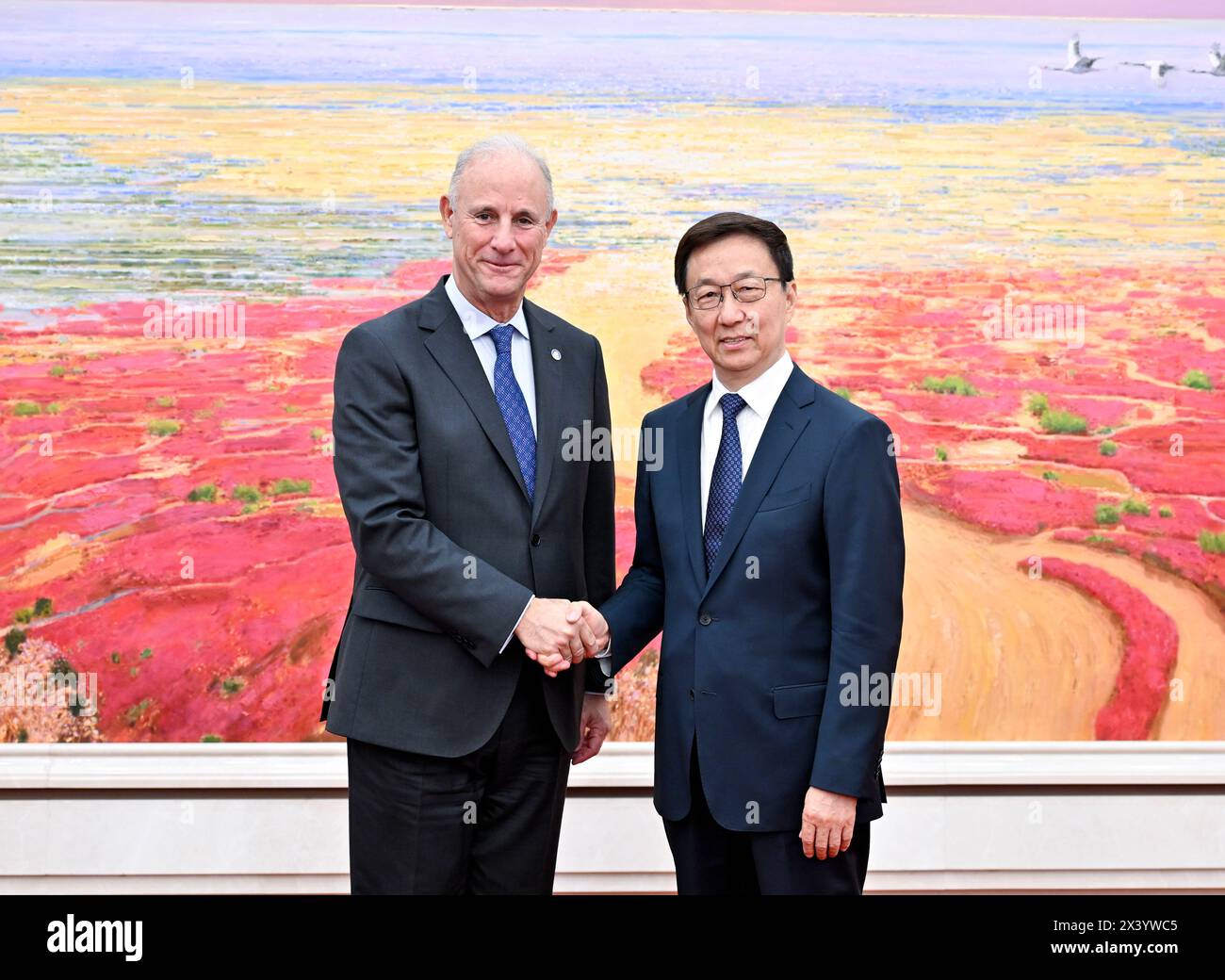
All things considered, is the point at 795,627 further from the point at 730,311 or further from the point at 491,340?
the point at 491,340

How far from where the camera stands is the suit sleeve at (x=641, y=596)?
1.83m

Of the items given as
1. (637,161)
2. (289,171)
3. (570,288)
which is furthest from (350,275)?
(637,161)

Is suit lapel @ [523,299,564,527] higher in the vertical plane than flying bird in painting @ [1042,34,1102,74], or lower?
lower

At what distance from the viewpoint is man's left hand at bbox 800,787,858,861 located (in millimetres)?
1566

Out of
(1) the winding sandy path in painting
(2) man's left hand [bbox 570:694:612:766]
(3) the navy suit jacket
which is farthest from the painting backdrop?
(3) the navy suit jacket

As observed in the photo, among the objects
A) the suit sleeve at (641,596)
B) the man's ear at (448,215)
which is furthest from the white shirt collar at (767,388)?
the man's ear at (448,215)

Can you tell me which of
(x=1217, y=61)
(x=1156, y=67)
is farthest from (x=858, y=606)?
(x=1217, y=61)

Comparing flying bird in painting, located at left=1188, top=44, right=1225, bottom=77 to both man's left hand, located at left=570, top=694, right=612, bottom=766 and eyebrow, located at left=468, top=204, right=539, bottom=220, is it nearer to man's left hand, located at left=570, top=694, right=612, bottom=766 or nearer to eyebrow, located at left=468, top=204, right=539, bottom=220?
eyebrow, located at left=468, top=204, right=539, bottom=220

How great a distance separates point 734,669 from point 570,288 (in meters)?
1.95

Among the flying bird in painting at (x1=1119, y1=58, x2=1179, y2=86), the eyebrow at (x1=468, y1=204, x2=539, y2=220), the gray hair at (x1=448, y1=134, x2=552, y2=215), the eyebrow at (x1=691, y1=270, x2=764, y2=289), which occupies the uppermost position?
the flying bird in painting at (x1=1119, y1=58, x2=1179, y2=86)

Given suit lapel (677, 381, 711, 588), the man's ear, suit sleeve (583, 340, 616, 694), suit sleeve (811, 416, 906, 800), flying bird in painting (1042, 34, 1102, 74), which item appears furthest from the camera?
flying bird in painting (1042, 34, 1102, 74)

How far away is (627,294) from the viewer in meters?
3.34

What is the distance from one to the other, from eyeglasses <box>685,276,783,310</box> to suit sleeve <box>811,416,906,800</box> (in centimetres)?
26

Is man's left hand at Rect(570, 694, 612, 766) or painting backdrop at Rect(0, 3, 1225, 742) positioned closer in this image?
man's left hand at Rect(570, 694, 612, 766)
